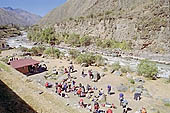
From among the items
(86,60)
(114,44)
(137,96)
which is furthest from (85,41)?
(137,96)

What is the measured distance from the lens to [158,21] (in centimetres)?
4159

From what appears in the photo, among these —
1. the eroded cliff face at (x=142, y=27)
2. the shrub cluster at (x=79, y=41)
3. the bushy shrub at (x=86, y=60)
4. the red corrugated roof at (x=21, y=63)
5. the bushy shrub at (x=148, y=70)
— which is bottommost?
the bushy shrub at (x=148, y=70)

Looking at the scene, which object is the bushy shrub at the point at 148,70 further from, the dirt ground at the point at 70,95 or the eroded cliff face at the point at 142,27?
the eroded cliff face at the point at 142,27

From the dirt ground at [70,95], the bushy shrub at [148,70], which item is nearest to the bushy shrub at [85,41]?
the dirt ground at [70,95]

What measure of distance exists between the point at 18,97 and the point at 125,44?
118ft

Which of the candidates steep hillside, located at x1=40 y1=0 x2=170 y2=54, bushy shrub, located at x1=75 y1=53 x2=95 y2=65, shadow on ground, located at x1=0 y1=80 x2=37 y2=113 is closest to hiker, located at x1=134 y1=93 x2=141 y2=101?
shadow on ground, located at x1=0 y1=80 x2=37 y2=113

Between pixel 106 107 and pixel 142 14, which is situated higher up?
pixel 142 14

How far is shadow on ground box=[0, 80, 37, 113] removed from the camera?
999cm

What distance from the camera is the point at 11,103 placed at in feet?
35.1

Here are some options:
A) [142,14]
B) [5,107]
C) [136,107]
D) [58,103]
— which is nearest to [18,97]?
[5,107]

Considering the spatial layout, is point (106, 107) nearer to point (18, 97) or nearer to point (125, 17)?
point (18, 97)

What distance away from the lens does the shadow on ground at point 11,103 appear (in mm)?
9986

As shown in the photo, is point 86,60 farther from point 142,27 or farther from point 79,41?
point 79,41

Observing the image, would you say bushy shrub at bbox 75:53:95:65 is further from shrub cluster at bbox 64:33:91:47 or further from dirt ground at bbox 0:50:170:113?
shrub cluster at bbox 64:33:91:47
